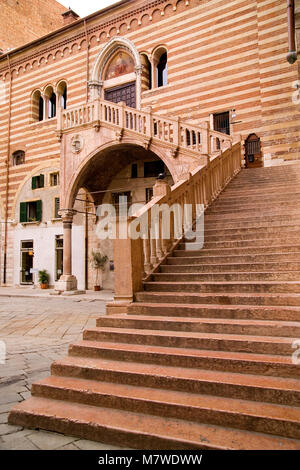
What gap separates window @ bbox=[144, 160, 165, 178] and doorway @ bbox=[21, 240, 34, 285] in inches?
321

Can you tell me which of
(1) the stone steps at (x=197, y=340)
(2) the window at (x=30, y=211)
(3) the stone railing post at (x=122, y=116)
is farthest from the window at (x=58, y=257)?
(1) the stone steps at (x=197, y=340)

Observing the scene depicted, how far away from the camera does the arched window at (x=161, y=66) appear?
661 inches

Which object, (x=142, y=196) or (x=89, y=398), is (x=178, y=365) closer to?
(x=89, y=398)

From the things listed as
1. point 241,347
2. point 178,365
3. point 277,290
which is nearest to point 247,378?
point 241,347

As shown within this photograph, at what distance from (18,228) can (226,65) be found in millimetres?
14258

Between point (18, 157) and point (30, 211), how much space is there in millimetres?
3749

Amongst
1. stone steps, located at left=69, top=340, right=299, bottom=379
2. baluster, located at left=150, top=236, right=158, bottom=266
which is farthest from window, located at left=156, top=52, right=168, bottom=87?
stone steps, located at left=69, top=340, right=299, bottom=379

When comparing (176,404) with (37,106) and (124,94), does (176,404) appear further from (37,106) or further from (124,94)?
(37,106)

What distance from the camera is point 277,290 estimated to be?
14.8ft

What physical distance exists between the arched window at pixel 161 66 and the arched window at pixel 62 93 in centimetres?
605

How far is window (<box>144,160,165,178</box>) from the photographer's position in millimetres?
16314

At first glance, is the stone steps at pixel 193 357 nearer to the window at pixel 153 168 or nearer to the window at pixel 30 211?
the window at pixel 153 168

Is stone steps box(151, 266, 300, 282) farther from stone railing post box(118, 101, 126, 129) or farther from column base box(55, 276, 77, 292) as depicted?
column base box(55, 276, 77, 292)

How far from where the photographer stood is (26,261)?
65.8 feet
